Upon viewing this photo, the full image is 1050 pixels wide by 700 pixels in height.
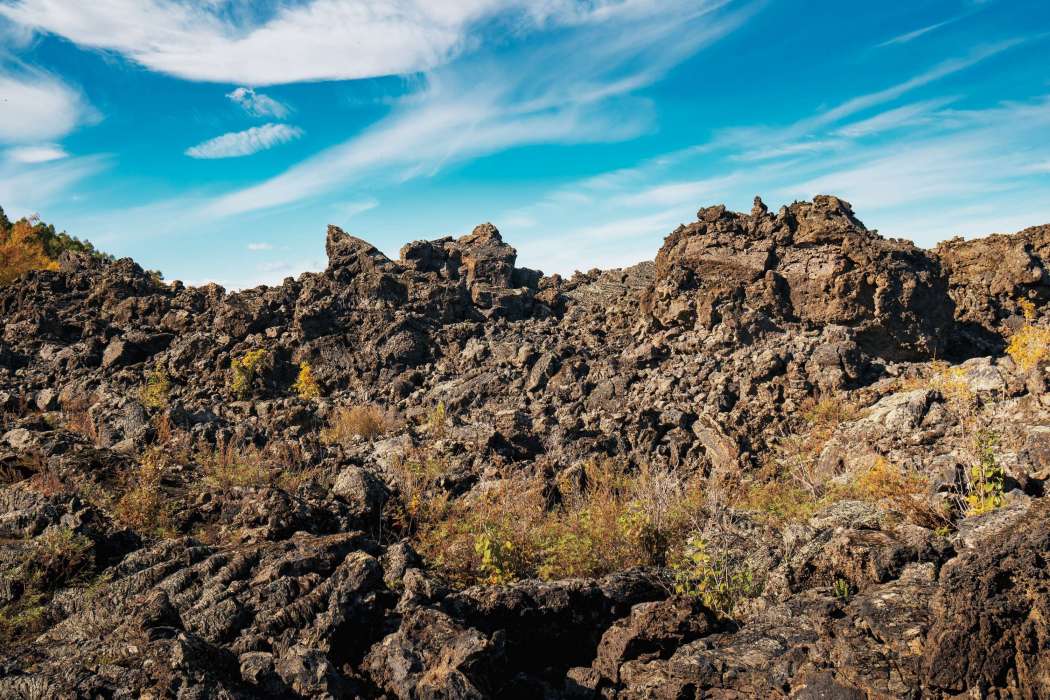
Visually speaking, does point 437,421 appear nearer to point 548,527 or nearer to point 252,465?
point 252,465

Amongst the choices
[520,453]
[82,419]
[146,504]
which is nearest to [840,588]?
[520,453]

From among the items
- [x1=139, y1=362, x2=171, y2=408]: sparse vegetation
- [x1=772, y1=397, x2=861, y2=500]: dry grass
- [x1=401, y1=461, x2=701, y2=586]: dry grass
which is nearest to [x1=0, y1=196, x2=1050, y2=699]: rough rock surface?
[x1=139, y1=362, x2=171, y2=408]: sparse vegetation

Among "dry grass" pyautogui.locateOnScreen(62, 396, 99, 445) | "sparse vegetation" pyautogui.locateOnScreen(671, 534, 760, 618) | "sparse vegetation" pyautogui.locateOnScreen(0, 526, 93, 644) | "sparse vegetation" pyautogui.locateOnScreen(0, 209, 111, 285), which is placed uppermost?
"sparse vegetation" pyautogui.locateOnScreen(0, 209, 111, 285)

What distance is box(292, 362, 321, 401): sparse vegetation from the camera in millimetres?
15422

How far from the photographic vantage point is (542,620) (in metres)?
5.09

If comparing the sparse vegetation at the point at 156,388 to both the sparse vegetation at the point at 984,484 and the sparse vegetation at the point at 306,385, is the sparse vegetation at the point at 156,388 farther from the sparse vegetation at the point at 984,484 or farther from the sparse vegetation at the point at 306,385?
the sparse vegetation at the point at 984,484

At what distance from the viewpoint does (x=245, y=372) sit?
15.4 meters

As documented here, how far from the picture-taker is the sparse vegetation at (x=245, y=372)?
49.5 feet

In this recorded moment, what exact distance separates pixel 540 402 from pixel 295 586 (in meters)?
8.82

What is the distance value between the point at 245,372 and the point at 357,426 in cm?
412

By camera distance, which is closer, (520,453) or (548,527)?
(548,527)

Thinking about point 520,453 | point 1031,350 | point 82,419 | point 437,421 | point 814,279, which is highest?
point 814,279

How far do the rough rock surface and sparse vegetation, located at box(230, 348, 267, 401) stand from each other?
0.35ft

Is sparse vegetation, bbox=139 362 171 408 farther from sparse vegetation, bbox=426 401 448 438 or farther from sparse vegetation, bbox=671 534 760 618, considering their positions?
sparse vegetation, bbox=671 534 760 618
